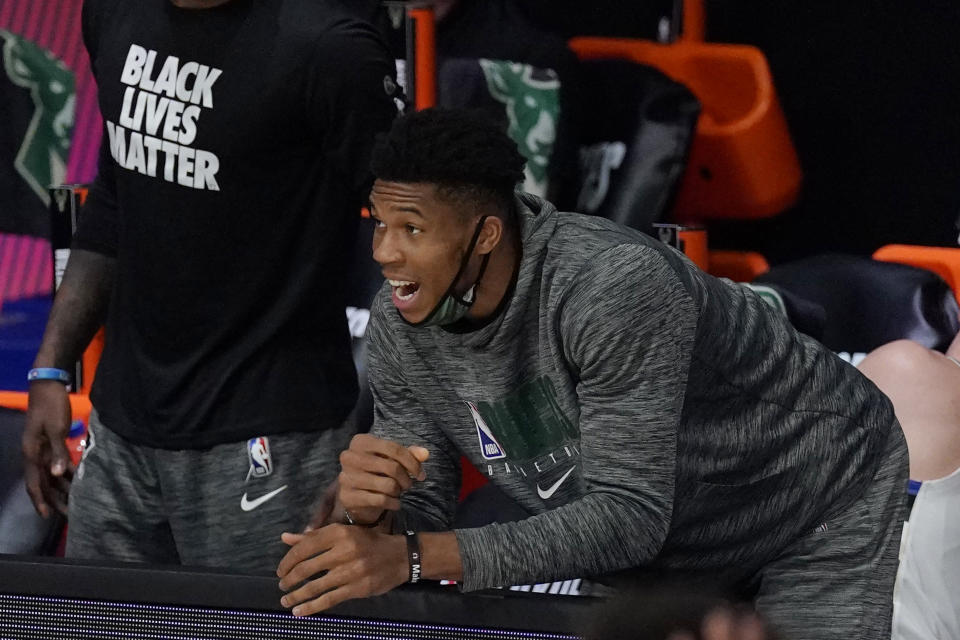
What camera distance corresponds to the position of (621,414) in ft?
5.01

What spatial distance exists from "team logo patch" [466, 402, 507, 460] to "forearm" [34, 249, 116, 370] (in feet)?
2.58

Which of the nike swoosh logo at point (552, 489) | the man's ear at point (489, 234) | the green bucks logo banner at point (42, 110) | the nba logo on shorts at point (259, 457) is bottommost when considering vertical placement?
the green bucks logo banner at point (42, 110)

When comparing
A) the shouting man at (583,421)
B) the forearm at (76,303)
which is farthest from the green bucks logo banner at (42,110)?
the shouting man at (583,421)

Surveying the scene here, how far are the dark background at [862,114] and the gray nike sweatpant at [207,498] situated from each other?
2.53 metres

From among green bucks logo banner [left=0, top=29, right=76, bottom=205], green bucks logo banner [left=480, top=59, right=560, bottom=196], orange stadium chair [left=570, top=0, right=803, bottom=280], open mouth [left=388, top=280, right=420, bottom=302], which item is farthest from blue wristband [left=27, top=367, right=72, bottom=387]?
green bucks logo banner [left=0, top=29, right=76, bottom=205]

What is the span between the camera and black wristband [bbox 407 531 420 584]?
141cm

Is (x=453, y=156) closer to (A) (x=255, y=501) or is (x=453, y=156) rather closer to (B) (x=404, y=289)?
(B) (x=404, y=289)

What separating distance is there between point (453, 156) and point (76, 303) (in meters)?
0.89

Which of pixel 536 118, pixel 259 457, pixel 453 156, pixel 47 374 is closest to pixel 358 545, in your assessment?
pixel 453 156

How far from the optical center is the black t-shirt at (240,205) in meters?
1.89

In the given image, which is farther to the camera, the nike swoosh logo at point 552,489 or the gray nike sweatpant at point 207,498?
the gray nike sweatpant at point 207,498

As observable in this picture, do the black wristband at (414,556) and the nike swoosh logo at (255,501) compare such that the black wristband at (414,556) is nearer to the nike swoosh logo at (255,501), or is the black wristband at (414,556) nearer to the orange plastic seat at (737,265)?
Answer: the nike swoosh logo at (255,501)

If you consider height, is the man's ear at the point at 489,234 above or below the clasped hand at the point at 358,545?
above

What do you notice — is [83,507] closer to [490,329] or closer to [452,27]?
[490,329]
